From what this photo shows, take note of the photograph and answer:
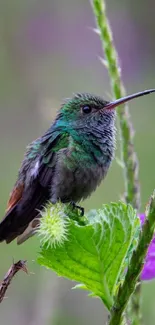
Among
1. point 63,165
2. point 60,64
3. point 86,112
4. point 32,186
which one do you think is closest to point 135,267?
point 32,186

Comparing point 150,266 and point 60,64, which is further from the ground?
point 60,64

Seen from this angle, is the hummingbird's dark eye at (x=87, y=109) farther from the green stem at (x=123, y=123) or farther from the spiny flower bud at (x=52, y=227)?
the spiny flower bud at (x=52, y=227)

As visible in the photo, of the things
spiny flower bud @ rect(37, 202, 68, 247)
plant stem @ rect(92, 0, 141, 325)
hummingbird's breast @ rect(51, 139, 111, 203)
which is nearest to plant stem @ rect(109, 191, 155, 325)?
spiny flower bud @ rect(37, 202, 68, 247)

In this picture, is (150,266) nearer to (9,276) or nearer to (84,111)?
(9,276)

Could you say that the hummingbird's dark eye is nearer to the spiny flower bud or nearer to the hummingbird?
the hummingbird

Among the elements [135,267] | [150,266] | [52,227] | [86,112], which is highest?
[86,112]

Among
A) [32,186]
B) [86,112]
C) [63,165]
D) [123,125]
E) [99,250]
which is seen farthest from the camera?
[86,112]
